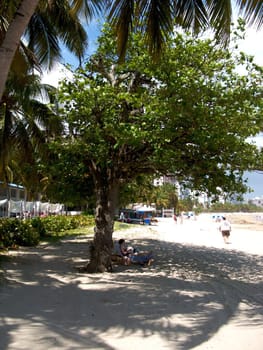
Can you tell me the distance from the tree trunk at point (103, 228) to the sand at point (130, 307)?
1.58 feet

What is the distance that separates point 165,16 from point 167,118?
2.59 metres

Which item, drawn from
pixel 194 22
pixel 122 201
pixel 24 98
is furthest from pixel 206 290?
pixel 122 201

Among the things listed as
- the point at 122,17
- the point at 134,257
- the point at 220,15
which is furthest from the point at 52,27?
the point at 134,257

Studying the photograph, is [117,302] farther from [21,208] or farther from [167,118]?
[21,208]

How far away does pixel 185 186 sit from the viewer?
40.0 ft

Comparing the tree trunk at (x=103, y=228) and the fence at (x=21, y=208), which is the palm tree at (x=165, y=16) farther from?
the fence at (x=21, y=208)

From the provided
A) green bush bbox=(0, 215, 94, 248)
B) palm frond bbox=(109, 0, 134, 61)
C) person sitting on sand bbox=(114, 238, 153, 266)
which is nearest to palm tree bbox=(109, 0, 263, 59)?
palm frond bbox=(109, 0, 134, 61)

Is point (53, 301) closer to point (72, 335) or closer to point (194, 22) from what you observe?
point (72, 335)

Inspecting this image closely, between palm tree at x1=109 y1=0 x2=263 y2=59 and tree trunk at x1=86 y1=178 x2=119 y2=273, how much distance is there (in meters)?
5.06

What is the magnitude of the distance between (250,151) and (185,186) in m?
2.58

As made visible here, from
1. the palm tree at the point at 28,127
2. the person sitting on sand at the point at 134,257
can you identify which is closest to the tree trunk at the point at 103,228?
the person sitting on sand at the point at 134,257

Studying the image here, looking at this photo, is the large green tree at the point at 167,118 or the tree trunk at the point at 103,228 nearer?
the large green tree at the point at 167,118

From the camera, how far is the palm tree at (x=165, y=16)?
7535mm

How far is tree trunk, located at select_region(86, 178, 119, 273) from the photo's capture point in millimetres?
11414
